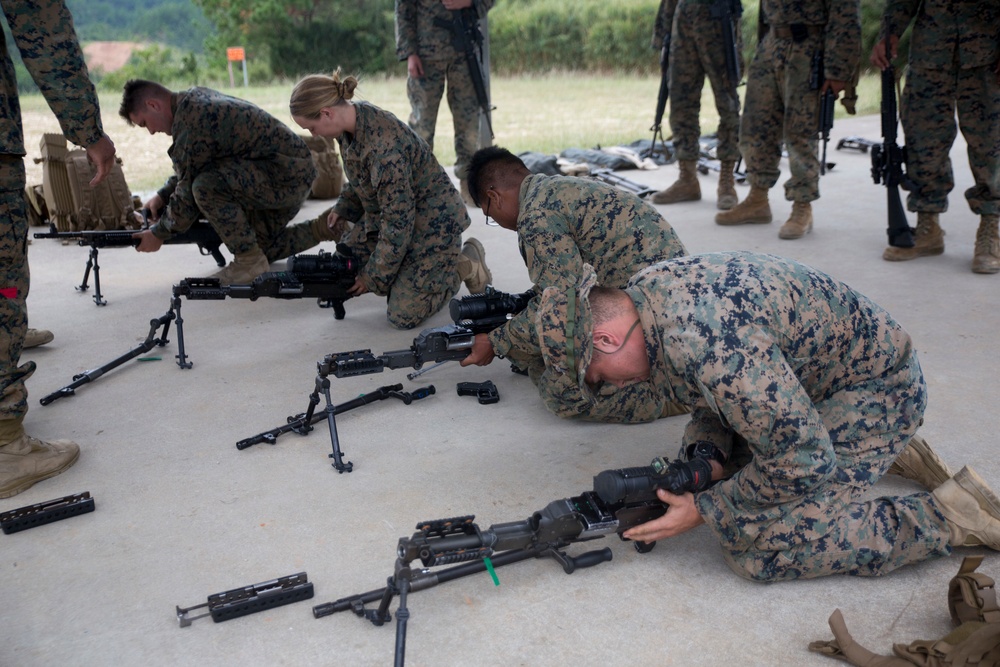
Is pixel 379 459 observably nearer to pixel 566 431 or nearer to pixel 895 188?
pixel 566 431

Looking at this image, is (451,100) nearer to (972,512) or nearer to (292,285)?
(292,285)

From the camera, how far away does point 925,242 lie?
601 centimetres

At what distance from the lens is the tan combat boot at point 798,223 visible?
6.69 meters

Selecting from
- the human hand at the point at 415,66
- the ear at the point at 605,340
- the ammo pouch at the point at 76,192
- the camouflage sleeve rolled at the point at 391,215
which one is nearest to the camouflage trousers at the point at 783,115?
the human hand at the point at 415,66

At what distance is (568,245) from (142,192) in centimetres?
748

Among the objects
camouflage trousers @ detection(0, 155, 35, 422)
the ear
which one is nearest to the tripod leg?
camouflage trousers @ detection(0, 155, 35, 422)

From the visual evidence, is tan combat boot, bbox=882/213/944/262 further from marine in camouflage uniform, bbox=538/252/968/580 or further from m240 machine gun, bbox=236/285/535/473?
marine in camouflage uniform, bbox=538/252/968/580

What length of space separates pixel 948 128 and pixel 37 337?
19.2 ft

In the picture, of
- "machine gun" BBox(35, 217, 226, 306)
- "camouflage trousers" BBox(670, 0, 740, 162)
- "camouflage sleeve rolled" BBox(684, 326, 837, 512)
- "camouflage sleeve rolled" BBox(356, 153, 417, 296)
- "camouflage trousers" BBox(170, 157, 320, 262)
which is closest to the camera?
"camouflage sleeve rolled" BBox(684, 326, 837, 512)

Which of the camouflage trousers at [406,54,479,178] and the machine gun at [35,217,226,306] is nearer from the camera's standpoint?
the machine gun at [35,217,226,306]

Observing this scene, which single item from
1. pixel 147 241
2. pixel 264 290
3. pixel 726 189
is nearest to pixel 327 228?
pixel 147 241

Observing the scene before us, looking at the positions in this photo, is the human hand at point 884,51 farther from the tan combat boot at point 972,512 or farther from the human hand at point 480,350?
the tan combat boot at point 972,512

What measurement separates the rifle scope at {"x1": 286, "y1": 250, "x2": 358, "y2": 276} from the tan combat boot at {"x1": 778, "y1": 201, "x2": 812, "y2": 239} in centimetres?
356

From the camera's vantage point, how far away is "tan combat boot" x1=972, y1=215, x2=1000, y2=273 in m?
5.58
